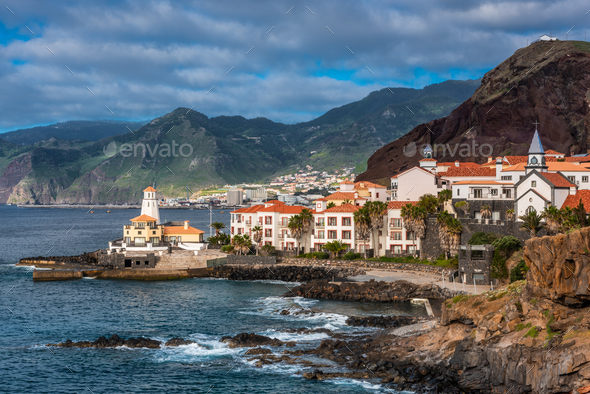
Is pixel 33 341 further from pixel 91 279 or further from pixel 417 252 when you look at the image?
pixel 417 252

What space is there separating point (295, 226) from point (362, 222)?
1058 centimetres

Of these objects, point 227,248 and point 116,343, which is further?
point 227,248

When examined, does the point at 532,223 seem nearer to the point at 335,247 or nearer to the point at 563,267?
the point at 335,247

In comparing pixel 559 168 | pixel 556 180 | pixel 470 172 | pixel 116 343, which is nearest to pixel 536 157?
pixel 559 168

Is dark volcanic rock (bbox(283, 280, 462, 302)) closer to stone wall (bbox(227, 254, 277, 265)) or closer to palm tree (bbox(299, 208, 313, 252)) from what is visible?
stone wall (bbox(227, 254, 277, 265))

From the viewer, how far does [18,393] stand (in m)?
33.4

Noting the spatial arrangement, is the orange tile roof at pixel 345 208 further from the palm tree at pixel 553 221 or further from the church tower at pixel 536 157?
the palm tree at pixel 553 221

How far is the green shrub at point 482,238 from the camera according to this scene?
63375mm

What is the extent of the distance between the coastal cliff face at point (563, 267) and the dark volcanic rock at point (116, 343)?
27.5 meters

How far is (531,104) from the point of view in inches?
5541

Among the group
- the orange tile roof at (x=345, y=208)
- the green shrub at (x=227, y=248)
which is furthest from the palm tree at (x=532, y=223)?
the green shrub at (x=227, y=248)

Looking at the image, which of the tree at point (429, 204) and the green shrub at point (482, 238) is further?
the tree at point (429, 204)

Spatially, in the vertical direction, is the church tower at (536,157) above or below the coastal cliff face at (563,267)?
above

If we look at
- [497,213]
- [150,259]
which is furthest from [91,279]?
[497,213]
